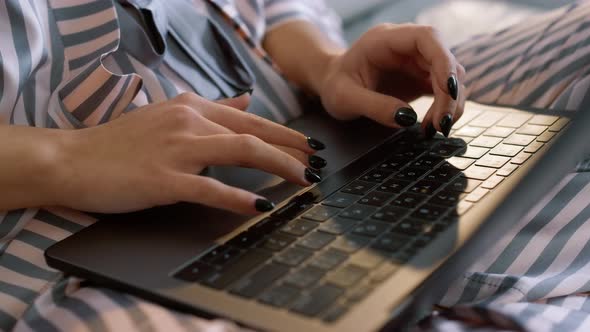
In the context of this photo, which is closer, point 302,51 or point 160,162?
point 160,162

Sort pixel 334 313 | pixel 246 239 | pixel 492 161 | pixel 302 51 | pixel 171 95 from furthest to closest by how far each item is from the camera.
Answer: pixel 302 51, pixel 171 95, pixel 492 161, pixel 246 239, pixel 334 313

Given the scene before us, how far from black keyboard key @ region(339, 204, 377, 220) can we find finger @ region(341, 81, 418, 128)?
16 centimetres

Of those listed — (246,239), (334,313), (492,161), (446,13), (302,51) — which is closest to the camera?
(334,313)

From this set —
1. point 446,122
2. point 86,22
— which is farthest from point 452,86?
point 86,22

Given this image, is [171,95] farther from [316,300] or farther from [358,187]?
[316,300]

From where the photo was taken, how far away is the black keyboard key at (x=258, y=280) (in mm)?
428

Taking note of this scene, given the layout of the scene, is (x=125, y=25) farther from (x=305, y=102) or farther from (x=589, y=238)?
(x=589, y=238)

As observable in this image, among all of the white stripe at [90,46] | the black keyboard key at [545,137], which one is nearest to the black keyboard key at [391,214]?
the black keyboard key at [545,137]

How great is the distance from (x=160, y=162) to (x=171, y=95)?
0.19 metres

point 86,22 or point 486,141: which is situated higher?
point 86,22

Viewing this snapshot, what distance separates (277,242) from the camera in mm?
483

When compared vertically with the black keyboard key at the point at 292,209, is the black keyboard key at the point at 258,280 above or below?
above

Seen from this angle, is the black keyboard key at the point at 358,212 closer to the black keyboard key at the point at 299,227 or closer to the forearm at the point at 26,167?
the black keyboard key at the point at 299,227

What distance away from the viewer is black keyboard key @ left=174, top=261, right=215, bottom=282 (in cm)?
46
